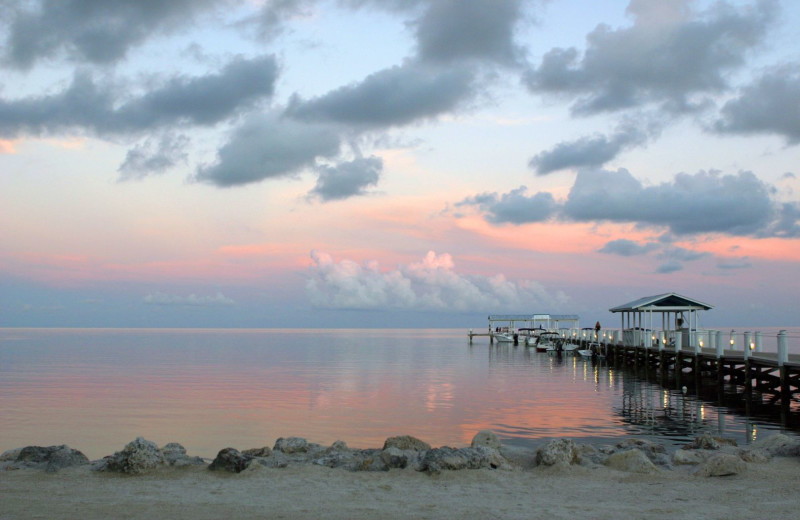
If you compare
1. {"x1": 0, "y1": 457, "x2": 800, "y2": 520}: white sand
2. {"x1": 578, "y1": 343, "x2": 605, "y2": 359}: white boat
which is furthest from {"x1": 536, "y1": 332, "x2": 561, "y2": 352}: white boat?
{"x1": 0, "y1": 457, "x2": 800, "y2": 520}: white sand

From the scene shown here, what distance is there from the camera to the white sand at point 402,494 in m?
8.95

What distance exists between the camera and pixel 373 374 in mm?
44406

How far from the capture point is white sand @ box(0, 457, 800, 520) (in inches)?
352

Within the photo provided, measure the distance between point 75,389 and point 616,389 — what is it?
26916 mm

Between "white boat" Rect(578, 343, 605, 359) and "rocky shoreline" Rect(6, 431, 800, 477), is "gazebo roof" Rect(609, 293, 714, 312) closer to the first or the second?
"white boat" Rect(578, 343, 605, 359)

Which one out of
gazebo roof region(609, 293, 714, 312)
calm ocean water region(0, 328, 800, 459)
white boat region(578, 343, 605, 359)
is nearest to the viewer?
calm ocean water region(0, 328, 800, 459)

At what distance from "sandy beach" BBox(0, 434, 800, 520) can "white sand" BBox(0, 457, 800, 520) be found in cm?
1

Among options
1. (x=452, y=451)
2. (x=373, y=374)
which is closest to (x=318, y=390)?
(x=373, y=374)

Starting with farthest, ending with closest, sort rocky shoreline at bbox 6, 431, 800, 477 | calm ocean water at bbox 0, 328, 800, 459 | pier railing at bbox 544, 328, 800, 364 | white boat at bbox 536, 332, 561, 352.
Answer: white boat at bbox 536, 332, 561, 352 → pier railing at bbox 544, 328, 800, 364 → calm ocean water at bbox 0, 328, 800, 459 → rocky shoreline at bbox 6, 431, 800, 477

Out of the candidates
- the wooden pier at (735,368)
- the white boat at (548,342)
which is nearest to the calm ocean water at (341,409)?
the wooden pier at (735,368)

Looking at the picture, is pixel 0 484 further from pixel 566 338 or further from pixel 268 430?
pixel 566 338

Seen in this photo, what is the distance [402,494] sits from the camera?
10172 millimetres

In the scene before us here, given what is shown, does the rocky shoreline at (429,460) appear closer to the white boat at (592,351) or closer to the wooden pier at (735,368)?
the wooden pier at (735,368)

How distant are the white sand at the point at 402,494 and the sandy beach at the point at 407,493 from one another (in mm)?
15
